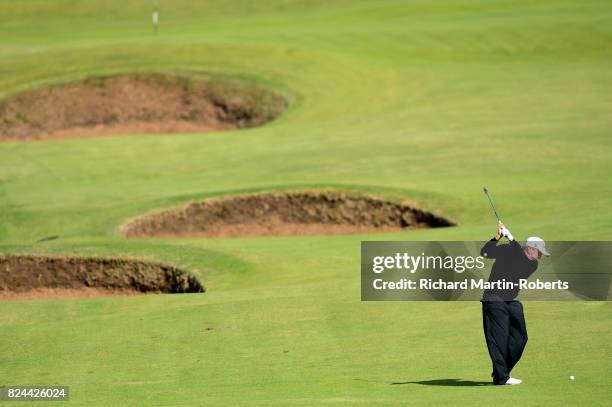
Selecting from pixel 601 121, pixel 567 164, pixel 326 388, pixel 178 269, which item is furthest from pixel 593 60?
pixel 326 388

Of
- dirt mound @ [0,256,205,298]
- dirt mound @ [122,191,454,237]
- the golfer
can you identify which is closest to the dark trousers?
the golfer

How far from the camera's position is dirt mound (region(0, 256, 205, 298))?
2581 centimetres

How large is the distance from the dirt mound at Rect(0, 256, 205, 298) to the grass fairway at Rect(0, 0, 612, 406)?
0.42 meters

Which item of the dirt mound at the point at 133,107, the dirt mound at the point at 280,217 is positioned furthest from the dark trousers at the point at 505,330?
the dirt mound at the point at 133,107

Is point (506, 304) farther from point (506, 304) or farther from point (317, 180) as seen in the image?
point (317, 180)

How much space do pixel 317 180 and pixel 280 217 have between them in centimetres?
256

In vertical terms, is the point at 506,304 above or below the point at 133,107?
above

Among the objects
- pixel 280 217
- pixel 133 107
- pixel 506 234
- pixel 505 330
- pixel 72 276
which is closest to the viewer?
pixel 506 234

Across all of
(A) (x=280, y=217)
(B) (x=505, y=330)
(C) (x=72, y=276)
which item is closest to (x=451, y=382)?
(B) (x=505, y=330)

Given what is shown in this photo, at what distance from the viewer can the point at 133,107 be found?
165 feet

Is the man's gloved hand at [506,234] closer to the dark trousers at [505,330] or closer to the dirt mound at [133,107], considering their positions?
the dark trousers at [505,330]

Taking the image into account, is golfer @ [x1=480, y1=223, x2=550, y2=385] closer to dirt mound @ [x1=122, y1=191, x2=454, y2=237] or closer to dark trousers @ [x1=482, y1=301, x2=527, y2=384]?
dark trousers @ [x1=482, y1=301, x2=527, y2=384]

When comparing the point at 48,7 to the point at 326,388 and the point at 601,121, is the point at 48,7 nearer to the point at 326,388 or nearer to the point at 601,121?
the point at 601,121

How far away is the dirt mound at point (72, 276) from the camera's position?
1016 inches
